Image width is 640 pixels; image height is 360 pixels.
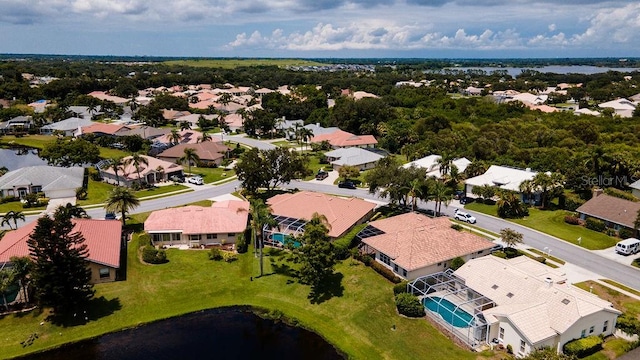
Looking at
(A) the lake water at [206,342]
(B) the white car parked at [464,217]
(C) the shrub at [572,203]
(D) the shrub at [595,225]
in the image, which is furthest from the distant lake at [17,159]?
(D) the shrub at [595,225]

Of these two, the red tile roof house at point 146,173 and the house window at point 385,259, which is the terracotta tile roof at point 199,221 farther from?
the red tile roof house at point 146,173

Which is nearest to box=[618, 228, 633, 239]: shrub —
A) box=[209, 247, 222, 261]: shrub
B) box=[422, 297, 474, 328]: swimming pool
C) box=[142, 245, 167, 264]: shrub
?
box=[422, 297, 474, 328]: swimming pool

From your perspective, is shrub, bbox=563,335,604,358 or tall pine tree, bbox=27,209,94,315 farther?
tall pine tree, bbox=27,209,94,315

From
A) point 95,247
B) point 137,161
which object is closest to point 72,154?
point 137,161

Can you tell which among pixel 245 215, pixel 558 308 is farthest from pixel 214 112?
pixel 558 308

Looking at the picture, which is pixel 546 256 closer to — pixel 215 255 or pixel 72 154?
pixel 215 255

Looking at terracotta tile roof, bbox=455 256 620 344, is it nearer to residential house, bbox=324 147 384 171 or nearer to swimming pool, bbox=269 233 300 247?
swimming pool, bbox=269 233 300 247

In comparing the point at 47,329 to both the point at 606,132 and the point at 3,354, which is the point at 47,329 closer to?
the point at 3,354
